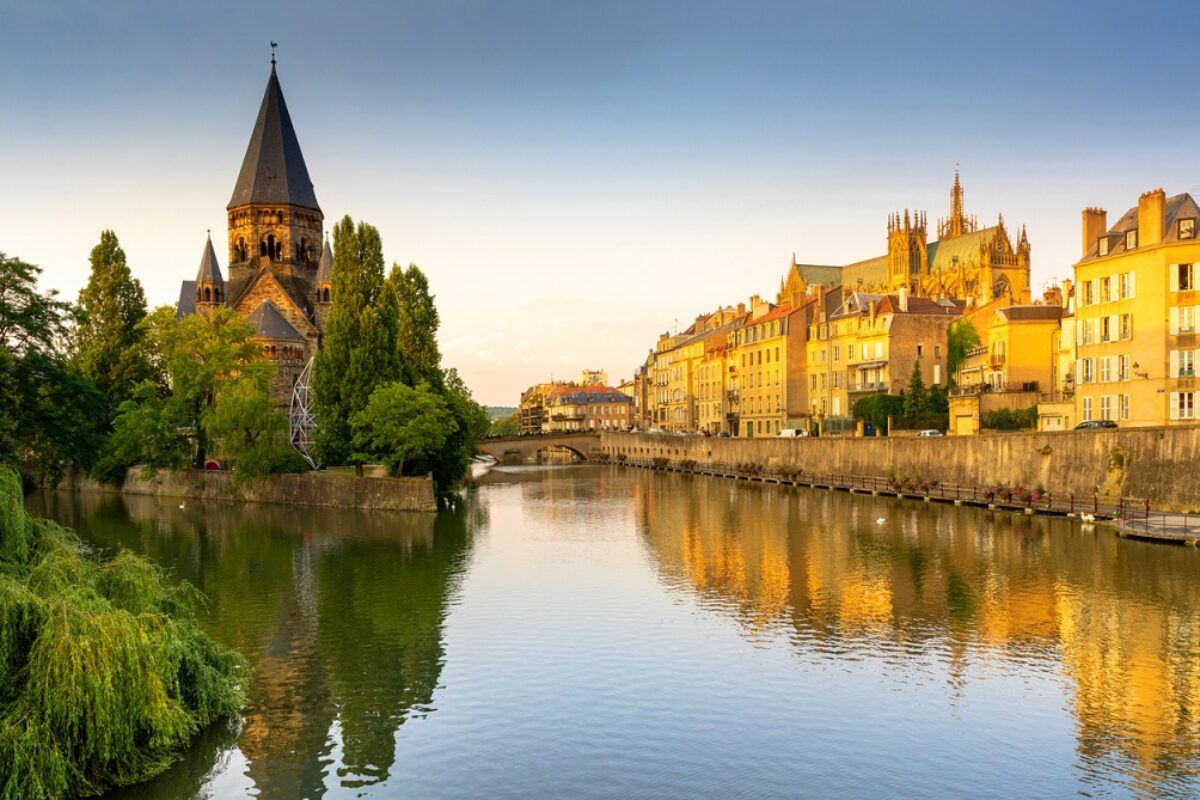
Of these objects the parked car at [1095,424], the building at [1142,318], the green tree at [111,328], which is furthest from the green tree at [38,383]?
the building at [1142,318]

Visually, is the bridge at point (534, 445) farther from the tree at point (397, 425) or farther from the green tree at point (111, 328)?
the tree at point (397, 425)

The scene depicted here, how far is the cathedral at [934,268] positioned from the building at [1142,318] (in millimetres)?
77890

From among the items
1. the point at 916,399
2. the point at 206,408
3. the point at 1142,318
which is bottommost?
the point at 206,408

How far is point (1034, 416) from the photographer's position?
67.1 meters

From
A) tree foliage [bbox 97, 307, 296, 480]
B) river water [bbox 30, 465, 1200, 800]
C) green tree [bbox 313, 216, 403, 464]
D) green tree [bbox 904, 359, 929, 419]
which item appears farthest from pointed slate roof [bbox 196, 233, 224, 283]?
green tree [bbox 904, 359, 929, 419]

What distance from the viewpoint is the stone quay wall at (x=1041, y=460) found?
4738cm

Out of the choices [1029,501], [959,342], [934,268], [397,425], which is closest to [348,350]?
[397,425]

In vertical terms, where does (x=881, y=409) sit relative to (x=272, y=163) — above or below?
below

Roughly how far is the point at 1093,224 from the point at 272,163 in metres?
80.9

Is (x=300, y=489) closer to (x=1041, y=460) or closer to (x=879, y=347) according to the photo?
(x=1041, y=460)

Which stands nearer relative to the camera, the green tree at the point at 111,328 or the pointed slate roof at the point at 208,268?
the green tree at the point at 111,328

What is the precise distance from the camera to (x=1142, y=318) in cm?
5400

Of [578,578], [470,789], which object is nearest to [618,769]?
[470,789]

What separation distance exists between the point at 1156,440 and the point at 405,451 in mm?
41979
